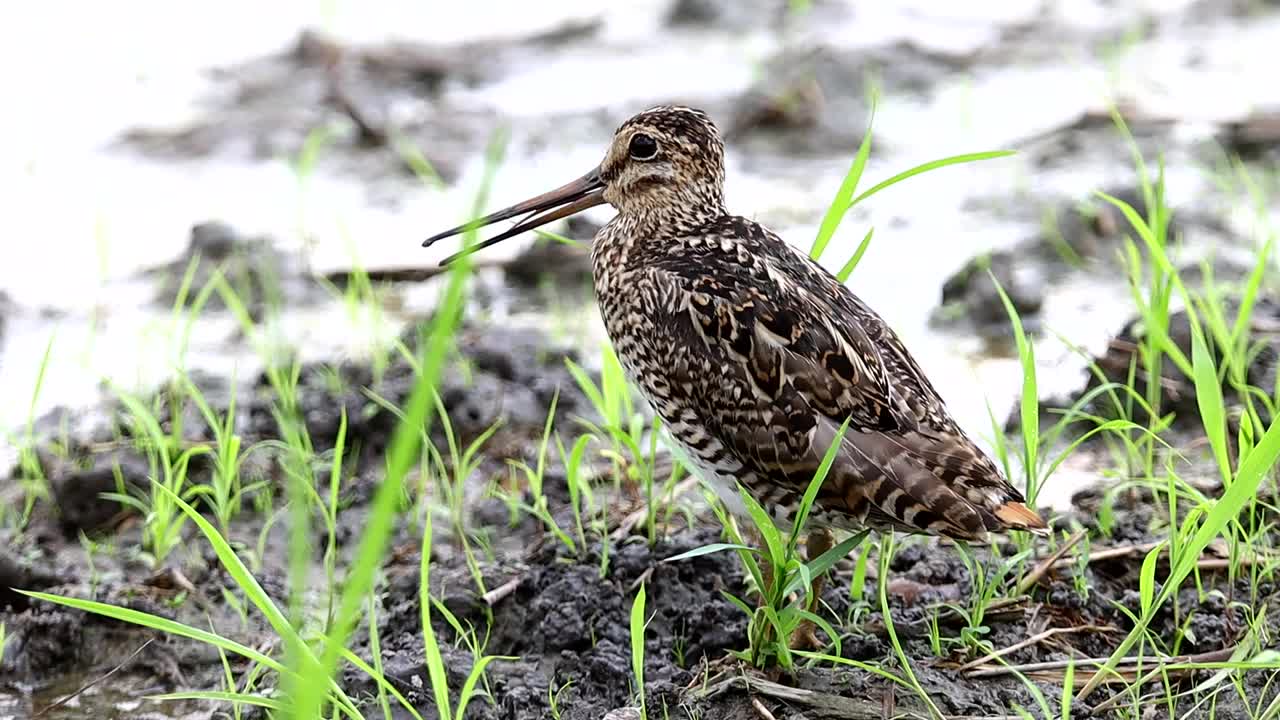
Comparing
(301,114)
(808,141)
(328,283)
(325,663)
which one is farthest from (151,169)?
(325,663)

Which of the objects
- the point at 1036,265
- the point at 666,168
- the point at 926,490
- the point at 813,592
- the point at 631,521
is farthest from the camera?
the point at 1036,265

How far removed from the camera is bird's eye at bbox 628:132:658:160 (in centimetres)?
423

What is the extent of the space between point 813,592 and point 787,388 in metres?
0.49

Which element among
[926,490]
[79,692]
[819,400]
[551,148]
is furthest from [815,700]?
[551,148]

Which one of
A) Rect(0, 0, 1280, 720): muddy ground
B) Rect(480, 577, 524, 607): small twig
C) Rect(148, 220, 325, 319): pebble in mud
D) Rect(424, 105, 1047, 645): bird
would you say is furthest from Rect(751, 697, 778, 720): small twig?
Rect(148, 220, 325, 319): pebble in mud

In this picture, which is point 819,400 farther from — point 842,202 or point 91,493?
point 91,493

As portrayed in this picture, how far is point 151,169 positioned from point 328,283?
1926 millimetres

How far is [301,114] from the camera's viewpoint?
25.3 feet

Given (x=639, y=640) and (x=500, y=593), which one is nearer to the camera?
(x=639, y=640)

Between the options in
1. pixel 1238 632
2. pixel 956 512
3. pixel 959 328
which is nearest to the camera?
pixel 956 512

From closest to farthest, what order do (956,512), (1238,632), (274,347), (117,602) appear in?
(956,512)
(1238,632)
(117,602)
(274,347)

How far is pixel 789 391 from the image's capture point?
3660mm

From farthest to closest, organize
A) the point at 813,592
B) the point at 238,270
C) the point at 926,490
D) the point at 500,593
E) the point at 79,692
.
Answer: the point at 238,270 → the point at 500,593 → the point at 79,692 → the point at 813,592 → the point at 926,490

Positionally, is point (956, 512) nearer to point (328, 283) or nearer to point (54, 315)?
point (328, 283)
